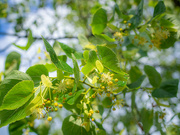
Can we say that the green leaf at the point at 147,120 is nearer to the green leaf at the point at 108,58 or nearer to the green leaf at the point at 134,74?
the green leaf at the point at 134,74

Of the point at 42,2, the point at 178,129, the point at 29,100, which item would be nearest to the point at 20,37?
the point at 42,2

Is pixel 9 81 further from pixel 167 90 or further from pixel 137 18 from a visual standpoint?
pixel 167 90

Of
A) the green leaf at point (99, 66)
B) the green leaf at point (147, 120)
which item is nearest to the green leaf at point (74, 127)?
the green leaf at point (99, 66)

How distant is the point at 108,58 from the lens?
2.82ft

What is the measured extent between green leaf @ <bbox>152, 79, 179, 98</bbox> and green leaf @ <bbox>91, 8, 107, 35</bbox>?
27.3 inches

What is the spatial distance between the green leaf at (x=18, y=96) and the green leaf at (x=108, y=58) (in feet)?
1.41

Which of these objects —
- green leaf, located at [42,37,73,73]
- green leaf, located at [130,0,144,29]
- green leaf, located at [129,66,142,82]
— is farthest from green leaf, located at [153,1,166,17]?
green leaf, located at [42,37,73,73]

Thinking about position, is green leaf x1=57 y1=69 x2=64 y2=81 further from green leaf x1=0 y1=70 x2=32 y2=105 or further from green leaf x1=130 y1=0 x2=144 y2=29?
green leaf x1=130 y1=0 x2=144 y2=29

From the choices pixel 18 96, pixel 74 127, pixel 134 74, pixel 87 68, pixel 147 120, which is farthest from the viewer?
pixel 134 74

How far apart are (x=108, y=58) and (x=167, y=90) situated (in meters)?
0.69

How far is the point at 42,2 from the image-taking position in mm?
3619

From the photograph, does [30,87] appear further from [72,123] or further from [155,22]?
[155,22]

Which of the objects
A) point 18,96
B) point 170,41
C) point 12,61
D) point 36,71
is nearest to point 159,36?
point 170,41

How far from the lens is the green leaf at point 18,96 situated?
Answer: 2.41 feet
